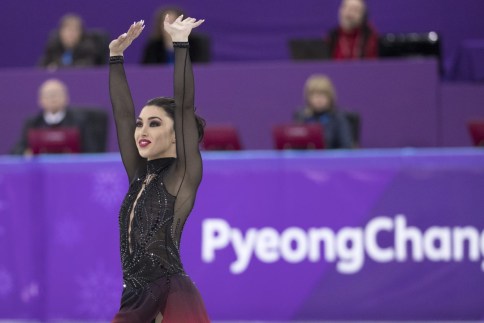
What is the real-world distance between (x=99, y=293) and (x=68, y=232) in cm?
45

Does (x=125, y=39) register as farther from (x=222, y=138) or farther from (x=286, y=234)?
(x=222, y=138)

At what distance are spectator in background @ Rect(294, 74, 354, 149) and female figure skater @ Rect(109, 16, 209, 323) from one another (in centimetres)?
396

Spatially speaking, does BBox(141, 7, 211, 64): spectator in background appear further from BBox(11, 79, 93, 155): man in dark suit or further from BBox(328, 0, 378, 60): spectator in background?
BBox(11, 79, 93, 155): man in dark suit

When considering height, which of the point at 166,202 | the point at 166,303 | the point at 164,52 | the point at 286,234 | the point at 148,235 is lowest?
the point at 286,234

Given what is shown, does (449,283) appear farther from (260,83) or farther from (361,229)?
(260,83)

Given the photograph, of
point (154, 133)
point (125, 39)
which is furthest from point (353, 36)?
point (154, 133)

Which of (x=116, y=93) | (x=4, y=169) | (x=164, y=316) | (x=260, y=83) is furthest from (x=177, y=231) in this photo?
(x=260, y=83)

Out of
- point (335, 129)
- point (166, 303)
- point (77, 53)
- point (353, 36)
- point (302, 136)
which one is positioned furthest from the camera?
point (77, 53)

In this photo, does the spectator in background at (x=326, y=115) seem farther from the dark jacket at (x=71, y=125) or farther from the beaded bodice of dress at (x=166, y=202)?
the beaded bodice of dress at (x=166, y=202)

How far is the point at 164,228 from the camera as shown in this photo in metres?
3.72

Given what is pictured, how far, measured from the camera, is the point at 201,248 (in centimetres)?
657

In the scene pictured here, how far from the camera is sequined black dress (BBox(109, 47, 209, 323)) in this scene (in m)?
3.61

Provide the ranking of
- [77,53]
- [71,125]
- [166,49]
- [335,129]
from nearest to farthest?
1. [335,129]
2. [71,125]
3. [166,49]
4. [77,53]

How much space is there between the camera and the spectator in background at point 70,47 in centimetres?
919
